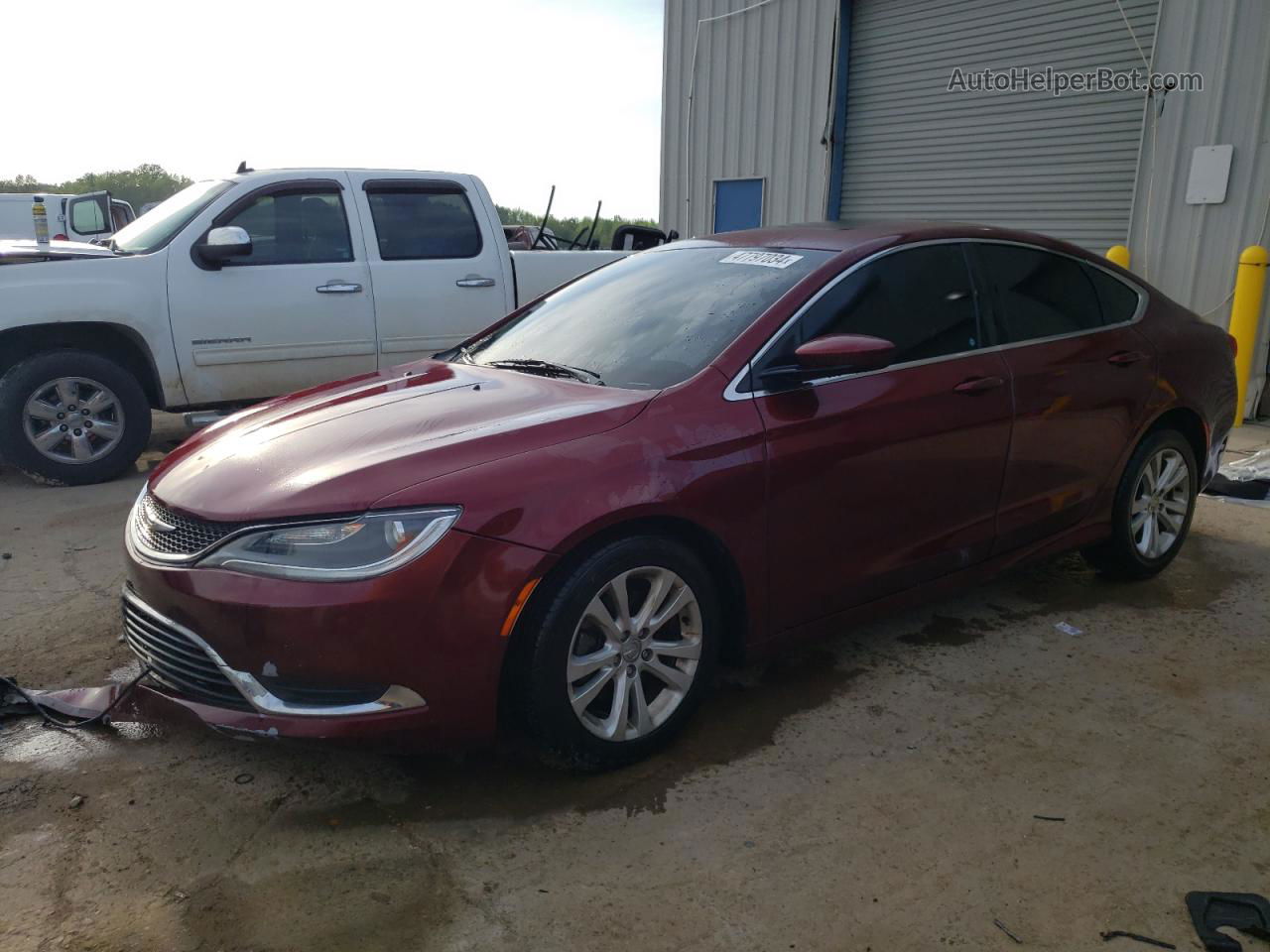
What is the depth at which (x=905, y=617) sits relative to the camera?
4.11 meters

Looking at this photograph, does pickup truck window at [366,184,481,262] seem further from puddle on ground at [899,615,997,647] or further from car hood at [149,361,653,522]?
puddle on ground at [899,615,997,647]

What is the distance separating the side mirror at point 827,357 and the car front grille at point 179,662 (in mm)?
1799

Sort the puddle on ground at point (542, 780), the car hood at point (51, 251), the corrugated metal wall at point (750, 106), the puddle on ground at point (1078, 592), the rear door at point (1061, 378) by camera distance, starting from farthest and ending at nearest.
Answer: the corrugated metal wall at point (750, 106) → the car hood at point (51, 251) → the puddle on ground at point (1078, 592) → the rear door at point (1061, 378) → the puddle on ground at point (542, 780)

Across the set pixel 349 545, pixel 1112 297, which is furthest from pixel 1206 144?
pixel 349 545

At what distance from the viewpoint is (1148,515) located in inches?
173

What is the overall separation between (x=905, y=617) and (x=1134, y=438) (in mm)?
1257

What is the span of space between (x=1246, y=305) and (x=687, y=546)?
22.1 feet

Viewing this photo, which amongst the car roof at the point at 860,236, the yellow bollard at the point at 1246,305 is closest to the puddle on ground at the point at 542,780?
the car roof at the point at 860,236

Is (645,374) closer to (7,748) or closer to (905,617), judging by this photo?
(905,617)

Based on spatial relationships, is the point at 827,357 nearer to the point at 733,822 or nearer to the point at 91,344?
the point at 733,822

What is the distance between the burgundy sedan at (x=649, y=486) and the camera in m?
2.51

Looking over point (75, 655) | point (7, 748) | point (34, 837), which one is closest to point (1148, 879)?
point (34, 837)

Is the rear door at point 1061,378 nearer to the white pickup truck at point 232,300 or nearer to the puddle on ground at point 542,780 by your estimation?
the puddle on ground at point 542,780

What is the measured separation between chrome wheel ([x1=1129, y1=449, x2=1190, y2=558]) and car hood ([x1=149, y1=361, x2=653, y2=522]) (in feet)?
8.61
